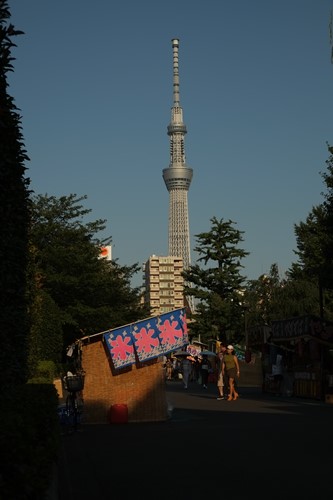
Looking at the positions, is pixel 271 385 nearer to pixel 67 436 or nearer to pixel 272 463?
pixel 67 436

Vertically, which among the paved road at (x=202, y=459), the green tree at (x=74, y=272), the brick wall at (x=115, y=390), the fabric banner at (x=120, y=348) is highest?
the green tree at (x=74, y=272)

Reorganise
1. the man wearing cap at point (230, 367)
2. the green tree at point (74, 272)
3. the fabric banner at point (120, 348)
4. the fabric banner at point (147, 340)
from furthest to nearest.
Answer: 1. the green tree at point (74, 272)
2. the man wearing cap at point (230, 367)
3. the fabric banner at point (147, 340)
4. the fabric banner at point (120, 348)

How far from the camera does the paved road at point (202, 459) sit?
29.6ft

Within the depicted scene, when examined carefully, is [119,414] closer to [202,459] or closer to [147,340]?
[147,340]

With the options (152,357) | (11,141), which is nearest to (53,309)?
(152,357)

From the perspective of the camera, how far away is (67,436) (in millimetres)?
16875

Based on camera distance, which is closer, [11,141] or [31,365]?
[11,141]

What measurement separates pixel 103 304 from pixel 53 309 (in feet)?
43.7

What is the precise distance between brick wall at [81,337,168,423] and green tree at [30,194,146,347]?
32.9 m

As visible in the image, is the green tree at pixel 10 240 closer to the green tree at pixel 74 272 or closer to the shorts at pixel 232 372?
the shorts at pixel 232 372

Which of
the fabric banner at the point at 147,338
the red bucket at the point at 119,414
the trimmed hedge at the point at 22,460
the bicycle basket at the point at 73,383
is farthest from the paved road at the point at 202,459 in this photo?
the trimmed hedge at the point at 22,460

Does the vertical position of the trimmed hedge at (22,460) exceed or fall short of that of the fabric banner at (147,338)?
it falls short

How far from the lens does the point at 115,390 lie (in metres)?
20.2

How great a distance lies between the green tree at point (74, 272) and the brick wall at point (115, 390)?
32943 mm
